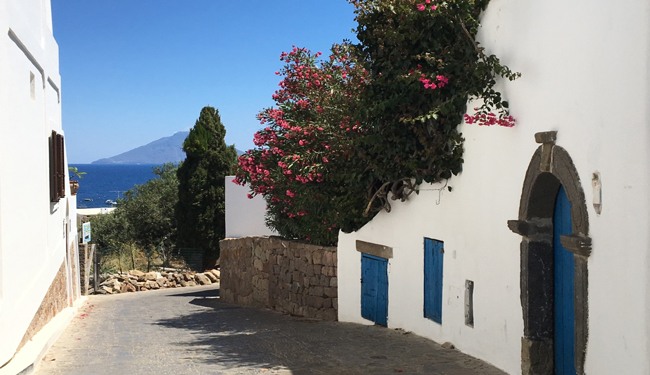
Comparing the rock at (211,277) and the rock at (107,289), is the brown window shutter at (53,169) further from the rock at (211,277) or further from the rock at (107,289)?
the rock at (211,277)

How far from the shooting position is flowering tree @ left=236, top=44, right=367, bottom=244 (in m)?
12.6

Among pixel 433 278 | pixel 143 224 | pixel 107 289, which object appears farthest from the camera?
pixel 143 224

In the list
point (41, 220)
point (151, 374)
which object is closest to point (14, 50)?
point (41, 220)

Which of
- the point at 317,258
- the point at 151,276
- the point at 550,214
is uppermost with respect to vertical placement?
the point at 550,214

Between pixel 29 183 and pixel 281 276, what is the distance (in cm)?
752

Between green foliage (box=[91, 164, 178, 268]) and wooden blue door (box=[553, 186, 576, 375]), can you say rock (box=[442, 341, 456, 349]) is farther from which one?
green foliage (box=[91, 164, 178, 268])

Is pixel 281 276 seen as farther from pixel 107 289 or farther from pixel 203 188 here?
pixel 203 188

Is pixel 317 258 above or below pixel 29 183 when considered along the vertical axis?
below

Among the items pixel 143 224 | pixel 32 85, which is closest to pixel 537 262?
pixel 32 85

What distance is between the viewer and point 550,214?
25.7 ft

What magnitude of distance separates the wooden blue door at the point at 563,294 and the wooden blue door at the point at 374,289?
4849mm

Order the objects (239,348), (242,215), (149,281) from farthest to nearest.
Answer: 1. (149,281)
2. (242,215)
3. (239,348)

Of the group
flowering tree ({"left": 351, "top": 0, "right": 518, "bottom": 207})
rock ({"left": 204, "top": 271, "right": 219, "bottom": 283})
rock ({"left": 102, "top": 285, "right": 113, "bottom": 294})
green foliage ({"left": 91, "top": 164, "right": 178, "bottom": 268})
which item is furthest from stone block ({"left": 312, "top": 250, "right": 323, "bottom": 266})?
Result: green foliage ({"left": 91, "top": 164, "right": 178, "bottom": 268})

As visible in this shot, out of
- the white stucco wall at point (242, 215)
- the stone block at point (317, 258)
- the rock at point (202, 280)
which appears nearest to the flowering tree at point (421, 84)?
the stone block at point (317, 258)
